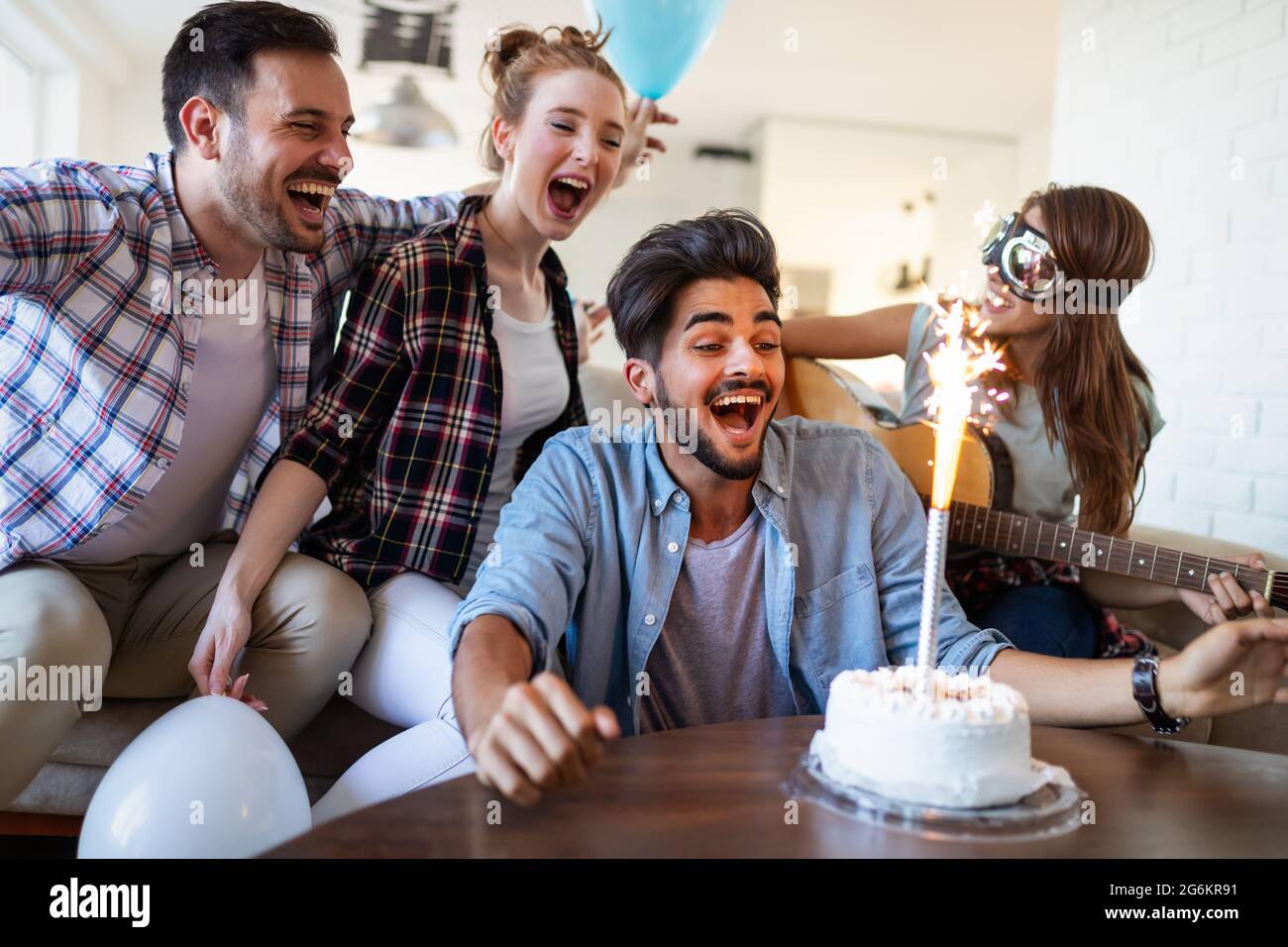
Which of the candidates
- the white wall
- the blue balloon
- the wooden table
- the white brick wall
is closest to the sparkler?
the wooden table

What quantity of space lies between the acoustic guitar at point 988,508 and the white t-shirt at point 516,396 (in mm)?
736

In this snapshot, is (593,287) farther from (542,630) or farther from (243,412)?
(542,630)

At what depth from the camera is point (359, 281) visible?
2.11 metres

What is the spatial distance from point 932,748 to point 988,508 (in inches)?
54.3

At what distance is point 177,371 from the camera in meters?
1.82

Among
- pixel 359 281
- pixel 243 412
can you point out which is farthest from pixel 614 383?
pixel 243 412

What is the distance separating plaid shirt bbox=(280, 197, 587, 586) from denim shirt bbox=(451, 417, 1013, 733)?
378mm

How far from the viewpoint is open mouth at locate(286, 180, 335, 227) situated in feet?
6.25

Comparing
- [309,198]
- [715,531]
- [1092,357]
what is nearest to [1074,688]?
[715,531]

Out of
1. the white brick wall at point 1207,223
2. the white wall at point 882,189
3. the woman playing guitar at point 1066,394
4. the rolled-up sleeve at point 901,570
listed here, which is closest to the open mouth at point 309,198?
the rolled-up sleeve at point 901,570

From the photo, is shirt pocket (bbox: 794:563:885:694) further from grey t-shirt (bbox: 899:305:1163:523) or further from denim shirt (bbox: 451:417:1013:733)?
grey t-shirt (bbox: 899:305:1163:523)

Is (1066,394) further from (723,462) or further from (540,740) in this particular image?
(540,740)

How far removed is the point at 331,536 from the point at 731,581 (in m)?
0.83
